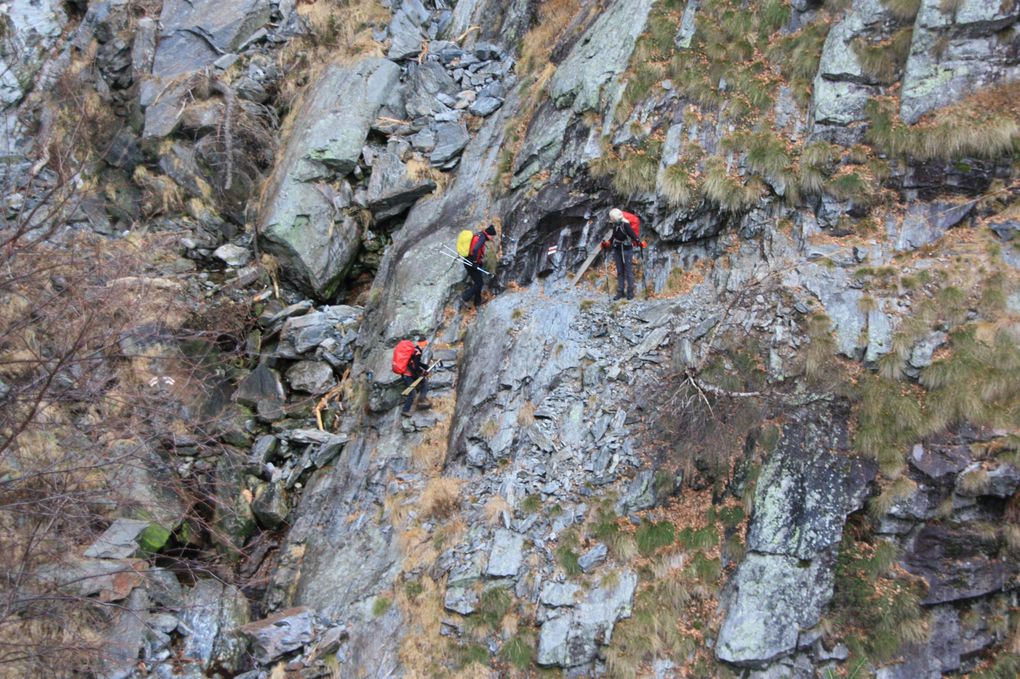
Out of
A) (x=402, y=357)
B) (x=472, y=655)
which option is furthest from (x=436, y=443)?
(x=472, y=655)

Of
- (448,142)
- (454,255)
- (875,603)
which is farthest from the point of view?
(448,142)

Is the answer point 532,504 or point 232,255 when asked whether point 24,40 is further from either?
point 532,504

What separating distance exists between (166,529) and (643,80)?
39.5ft

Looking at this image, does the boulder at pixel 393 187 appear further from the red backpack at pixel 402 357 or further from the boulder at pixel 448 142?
the red backpack at pixel 402 357

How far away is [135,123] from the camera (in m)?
20.9

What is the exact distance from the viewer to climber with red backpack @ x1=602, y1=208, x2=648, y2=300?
13016 millimetres

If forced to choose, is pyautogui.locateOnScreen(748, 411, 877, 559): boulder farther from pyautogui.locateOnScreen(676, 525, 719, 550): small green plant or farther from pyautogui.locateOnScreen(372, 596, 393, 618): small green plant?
pyautogui.locateOnScreen(372, 596, 393, 618): small green plant

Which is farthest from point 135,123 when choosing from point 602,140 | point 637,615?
point 637,615

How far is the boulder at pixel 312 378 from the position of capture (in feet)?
51.5

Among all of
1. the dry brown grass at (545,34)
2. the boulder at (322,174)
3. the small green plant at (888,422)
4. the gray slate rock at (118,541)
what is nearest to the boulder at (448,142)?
the boulder at (322,174)

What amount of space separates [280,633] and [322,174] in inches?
427

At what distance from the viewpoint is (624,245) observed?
43.2ft

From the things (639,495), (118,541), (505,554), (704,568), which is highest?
(118,541)

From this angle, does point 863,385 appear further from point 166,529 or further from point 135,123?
point 135,123
